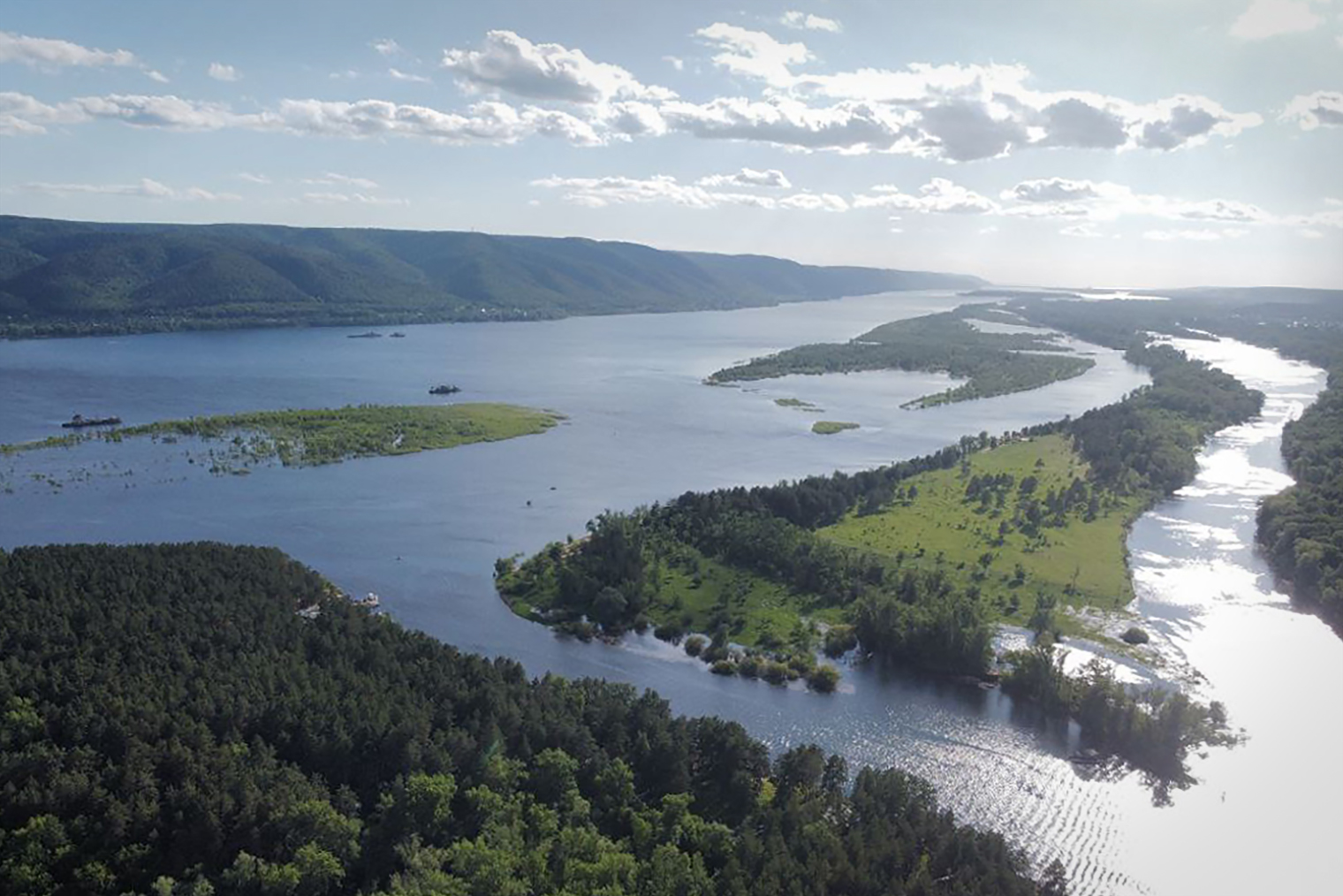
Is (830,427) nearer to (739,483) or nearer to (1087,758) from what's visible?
(739,483)

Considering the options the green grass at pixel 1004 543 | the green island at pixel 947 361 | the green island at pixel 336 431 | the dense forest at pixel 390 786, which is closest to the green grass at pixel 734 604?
the green grass at pixel 1004 543

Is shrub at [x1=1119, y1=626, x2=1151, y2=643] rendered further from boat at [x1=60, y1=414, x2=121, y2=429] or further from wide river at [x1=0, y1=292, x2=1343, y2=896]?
boat at [x1=60, y1=414, x2=121, y2=429]

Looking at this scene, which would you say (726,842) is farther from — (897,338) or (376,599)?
(897,338)

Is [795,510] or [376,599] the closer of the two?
[376,599]

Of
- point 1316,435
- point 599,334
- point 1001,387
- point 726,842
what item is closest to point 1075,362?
point 1001,387

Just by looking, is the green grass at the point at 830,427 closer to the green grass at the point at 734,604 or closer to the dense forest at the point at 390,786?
the green grass at the point at 734,604

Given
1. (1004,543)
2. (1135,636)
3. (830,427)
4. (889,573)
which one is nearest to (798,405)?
(830,427)

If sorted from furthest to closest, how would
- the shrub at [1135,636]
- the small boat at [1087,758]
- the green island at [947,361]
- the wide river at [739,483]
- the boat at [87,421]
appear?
the green island at [947,361] → the boat at [87,421] → the shrub at [1135,636] → the small boat at [1087,758] → the wide river at [739,483]
